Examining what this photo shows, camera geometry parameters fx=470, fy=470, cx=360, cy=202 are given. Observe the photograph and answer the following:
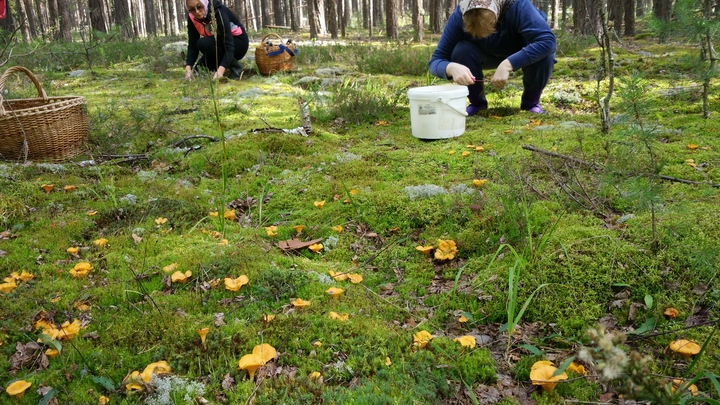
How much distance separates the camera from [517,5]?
17.0 feet

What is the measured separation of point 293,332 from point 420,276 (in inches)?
37.3

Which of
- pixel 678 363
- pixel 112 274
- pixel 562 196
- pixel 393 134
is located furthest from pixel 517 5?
pixel 112 274

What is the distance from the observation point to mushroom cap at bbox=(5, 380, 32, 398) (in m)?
1.79

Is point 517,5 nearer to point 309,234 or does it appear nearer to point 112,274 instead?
point 309,234

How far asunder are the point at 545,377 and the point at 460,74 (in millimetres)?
3795

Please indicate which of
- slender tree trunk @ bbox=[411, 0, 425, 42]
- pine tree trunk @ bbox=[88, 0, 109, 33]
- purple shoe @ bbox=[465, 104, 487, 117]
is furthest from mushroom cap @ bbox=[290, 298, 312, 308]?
pine tree trunk @ bbox=[88, 0, 109, 33]

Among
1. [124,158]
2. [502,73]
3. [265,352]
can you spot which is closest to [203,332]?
[265,352]

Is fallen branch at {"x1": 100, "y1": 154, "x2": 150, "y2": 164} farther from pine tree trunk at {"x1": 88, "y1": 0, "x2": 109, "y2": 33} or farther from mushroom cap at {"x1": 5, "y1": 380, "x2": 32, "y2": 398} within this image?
pine tree trunk at {"x1": 88, "y1": 0, "x2": 109, "y2": 33}

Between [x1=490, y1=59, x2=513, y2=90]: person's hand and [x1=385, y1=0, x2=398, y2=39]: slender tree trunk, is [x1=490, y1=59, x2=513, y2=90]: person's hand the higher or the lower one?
the lower one

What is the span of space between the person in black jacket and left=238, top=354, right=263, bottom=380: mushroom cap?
676 centimetres

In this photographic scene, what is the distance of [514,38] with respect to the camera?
220 inches

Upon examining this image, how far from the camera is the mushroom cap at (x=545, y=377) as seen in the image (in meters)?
1.85

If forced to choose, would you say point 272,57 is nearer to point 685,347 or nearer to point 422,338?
point 422,338

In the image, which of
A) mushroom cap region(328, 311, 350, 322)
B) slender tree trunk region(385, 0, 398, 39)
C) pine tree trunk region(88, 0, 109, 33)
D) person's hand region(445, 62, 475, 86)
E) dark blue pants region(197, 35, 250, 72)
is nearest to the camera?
mushroom cap region(328, 311, 350, 322)
